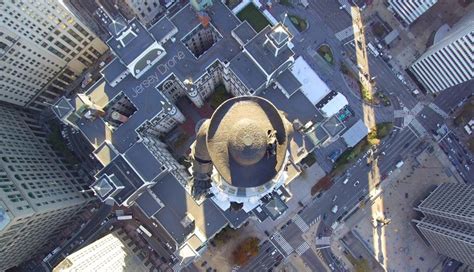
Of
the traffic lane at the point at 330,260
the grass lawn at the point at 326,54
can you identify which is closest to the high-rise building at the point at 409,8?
the grass lawn at the point at 326,54

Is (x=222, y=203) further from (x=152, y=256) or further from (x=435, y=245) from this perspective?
(x=435, y=245)

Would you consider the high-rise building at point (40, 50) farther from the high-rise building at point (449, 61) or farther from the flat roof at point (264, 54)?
the high-rise building at point (449, 61)

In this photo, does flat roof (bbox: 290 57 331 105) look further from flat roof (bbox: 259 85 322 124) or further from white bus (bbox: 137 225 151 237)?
white bus (bbox: 137 225 151 237)

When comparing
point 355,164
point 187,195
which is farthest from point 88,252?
point 355,164

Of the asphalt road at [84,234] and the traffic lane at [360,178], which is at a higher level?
the asphalt road at [84,234]

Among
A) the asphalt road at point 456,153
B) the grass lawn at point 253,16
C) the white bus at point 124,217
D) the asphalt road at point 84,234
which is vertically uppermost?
the grass lawn at point 253,16

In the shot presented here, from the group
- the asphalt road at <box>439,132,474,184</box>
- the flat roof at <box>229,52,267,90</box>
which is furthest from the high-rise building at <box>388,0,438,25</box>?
the flat roof at <box>229,52,267,90</box>

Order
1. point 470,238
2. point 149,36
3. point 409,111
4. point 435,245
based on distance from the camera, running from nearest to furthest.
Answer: point 149,36 → point 470,238 → point 435,245 → point 409,111
